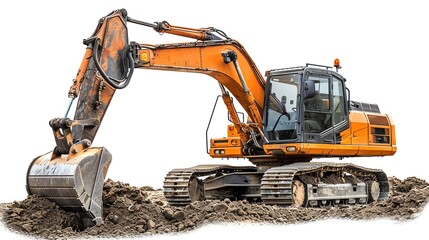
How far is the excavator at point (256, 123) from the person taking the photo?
11.8 m

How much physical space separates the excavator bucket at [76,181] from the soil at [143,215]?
0.18 m

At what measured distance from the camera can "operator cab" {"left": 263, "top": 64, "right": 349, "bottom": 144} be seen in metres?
14.4

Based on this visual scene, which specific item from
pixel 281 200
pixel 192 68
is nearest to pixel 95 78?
pixel 192 68

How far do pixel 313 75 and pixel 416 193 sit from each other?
3167mm

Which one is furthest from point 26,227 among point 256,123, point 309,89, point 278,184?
point 309,89

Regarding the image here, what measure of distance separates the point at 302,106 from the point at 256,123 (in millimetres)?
942

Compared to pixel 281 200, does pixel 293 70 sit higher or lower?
higher

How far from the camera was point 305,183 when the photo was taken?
46.1 feet

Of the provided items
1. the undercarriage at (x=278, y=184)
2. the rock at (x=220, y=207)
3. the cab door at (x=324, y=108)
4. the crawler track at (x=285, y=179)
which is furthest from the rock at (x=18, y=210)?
the cab door at (x=324, y=108)

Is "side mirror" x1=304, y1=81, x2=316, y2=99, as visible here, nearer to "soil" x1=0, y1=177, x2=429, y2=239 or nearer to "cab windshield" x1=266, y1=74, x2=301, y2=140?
"cab windshield" x1=266, y1=74, x2=301, y2=140

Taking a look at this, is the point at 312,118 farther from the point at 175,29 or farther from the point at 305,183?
the point at 175,29

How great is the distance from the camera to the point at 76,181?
35.4 feet

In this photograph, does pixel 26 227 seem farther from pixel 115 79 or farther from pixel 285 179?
pixel 285 179

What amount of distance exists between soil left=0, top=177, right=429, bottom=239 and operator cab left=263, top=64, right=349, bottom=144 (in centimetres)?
214
